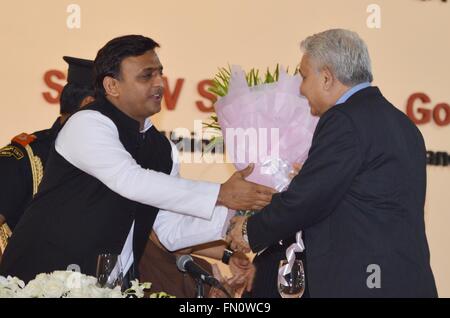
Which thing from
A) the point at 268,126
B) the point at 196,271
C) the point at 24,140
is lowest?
the point at 196,271

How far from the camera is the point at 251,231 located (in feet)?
10.2

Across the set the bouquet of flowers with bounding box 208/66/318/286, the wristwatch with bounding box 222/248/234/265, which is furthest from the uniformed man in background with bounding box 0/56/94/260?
the bouquet of flowers with bounding box 208/66/318/286

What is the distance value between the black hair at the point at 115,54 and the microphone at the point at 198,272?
2.98 feet

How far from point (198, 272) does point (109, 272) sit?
1.44ft

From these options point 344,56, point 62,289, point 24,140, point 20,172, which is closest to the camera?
point 62,289

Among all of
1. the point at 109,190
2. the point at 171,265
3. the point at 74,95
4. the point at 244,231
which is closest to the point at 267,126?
the point at 244,231

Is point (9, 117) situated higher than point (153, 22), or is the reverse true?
point (153, 22)

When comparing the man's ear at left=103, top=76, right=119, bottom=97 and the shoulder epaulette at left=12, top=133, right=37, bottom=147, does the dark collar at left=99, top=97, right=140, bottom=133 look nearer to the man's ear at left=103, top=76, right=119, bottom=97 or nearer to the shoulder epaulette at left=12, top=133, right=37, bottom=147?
the man's ear at left=103, top=76, right=119, bottom=97

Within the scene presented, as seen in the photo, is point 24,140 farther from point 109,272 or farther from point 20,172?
point 109,272

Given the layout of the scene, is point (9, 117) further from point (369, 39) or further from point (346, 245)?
point (346, 245)

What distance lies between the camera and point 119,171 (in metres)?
3.23

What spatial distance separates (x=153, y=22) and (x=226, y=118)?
2041 mm

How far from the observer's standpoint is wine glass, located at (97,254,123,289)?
7.55ft

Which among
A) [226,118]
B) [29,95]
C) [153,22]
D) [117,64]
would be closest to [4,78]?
[29,95]
